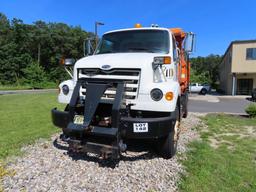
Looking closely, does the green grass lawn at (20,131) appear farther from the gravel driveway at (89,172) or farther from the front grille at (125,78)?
the front grille at (125,78)

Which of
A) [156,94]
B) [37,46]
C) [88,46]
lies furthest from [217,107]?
[37,46]

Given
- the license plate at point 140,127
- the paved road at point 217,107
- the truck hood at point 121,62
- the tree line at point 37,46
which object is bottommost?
the paved road at point 217,107

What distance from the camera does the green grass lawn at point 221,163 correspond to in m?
3.72

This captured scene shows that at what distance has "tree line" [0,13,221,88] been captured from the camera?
44.1 meters

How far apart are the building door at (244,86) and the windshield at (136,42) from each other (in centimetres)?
2973

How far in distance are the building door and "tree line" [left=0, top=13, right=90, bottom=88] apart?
29.3m

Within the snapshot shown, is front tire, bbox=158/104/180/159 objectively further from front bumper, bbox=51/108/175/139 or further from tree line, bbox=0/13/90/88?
tree line, bbox=0/13/90/88

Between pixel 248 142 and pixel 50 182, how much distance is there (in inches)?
201

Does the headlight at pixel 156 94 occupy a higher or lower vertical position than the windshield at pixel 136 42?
lower

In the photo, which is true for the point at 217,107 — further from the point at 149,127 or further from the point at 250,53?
the point at 250,53

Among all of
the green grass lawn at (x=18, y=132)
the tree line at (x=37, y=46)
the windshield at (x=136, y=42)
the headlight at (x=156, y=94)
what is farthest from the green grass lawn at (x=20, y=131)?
the tree line at (x=37, y=46)

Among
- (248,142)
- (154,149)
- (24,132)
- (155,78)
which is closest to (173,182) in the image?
(154,149)

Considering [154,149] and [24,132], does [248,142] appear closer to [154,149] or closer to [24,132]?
[154,149]

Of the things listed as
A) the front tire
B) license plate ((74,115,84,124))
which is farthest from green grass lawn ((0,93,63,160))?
the front tire
